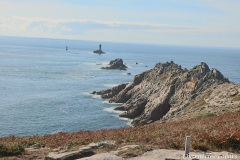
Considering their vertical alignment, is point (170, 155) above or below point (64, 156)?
above

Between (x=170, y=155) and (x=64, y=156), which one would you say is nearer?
(x=170, y=155)

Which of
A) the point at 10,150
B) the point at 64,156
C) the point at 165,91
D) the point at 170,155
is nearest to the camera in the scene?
the point at 170,155

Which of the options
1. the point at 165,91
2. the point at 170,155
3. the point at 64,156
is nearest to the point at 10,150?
the point at 64,156

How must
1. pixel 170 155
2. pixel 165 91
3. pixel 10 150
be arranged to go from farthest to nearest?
pixel 165 91, pixel 10 150, pixel 170 155

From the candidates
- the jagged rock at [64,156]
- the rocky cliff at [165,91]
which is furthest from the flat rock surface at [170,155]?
the rocky cliff at [165,91]

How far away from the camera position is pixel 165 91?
79.2m

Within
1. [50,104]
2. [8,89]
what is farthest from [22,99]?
[8,89]

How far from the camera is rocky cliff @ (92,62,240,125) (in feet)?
214

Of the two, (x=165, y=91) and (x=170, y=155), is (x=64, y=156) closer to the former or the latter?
(x=170, y=155)

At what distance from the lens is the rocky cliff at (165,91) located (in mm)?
65175

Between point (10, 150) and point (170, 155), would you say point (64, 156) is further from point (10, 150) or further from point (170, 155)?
point (170, 155)

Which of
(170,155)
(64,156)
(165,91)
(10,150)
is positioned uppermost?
(170,155)

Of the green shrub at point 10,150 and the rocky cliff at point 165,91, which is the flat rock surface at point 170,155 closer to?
the green shrub at point 10,150

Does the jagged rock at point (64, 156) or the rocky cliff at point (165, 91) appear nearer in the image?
the jagged rock at point (64, 156)
